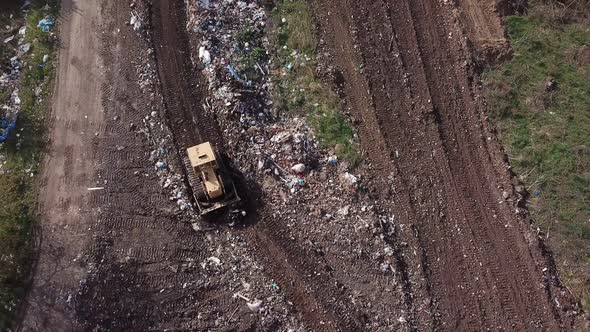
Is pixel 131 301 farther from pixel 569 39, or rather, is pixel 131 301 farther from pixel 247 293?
pixel 569 39

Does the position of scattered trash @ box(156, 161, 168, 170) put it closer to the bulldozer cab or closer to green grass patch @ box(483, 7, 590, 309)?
the bulldozer cab

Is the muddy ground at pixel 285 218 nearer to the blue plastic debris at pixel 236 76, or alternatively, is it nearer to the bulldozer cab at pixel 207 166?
the blue plastic debris at pixel 236 76

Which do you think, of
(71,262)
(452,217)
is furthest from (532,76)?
(71,262)

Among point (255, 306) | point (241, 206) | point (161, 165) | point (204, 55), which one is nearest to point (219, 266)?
point (255, 306)

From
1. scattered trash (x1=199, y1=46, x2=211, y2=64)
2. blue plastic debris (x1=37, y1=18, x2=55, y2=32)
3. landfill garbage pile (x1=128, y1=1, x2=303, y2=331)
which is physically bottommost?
landfill garbage pile (x1=128, y1=1, x2=303, y2=331)

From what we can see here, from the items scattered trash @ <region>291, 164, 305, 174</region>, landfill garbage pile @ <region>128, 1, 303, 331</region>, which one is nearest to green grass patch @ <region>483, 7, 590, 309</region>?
scattered trash @ <region>291, 164, 305, 174</region>
